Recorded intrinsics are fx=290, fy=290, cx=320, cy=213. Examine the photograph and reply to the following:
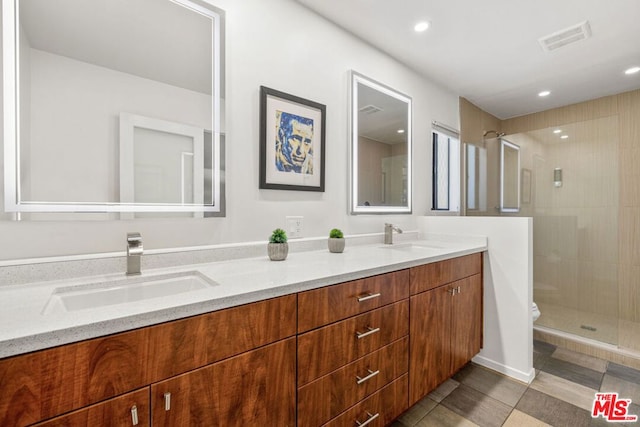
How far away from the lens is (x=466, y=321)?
1918 millimetres

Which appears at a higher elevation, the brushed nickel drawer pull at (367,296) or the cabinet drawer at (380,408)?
the brushed nickel drawer pull at (367,296)

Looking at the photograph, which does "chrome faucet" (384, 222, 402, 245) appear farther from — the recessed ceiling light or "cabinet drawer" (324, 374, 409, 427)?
the recessed ceiling light

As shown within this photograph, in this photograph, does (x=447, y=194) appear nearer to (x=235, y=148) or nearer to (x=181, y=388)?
(x=235, y=148)

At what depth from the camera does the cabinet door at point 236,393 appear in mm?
765

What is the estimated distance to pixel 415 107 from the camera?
252 cm

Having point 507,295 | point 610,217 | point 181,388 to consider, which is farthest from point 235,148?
point 610,217

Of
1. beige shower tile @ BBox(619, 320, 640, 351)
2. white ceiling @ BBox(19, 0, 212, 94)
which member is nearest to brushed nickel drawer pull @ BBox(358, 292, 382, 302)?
white ceiling @ BBox(19, 0, 212, 94)

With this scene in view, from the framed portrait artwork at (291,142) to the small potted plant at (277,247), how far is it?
29 cm

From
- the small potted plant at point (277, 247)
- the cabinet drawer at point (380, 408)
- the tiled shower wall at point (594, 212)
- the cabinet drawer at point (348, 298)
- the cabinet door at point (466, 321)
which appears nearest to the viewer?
the cabinet drawer at point (348, 298)

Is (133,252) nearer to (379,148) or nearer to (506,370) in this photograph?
(379,148)

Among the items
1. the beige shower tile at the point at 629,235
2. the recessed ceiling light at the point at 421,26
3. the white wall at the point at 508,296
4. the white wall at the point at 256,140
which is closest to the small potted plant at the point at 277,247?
the white wall at the point at 256,140

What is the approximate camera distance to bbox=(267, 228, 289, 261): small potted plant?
4.75 ft

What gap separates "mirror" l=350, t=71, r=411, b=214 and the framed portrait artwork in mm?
321

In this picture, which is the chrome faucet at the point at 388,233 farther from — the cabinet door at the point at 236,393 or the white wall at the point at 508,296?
the cabinet door at the point at 236,393
